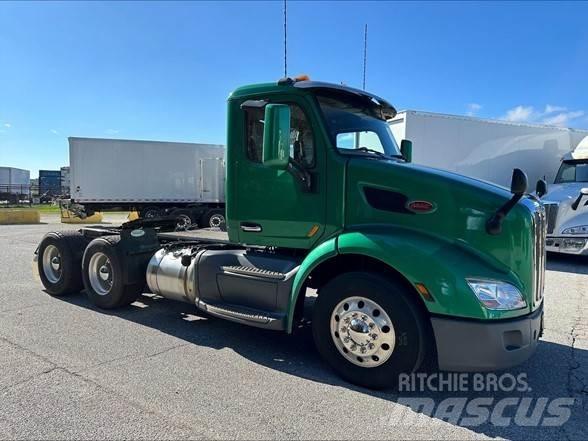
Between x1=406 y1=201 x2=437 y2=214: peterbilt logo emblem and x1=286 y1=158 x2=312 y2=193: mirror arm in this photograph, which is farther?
x1=286 y1=158 x2=312 y2=193: mirror arm

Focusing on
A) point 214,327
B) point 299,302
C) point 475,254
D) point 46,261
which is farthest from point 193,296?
point 46,261

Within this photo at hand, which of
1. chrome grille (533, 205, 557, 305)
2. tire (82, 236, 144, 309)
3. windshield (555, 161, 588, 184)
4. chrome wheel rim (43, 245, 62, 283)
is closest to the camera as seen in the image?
chrome grille (533, 205, 557, 305)

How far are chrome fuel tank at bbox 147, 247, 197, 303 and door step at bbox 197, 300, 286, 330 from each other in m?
0.49

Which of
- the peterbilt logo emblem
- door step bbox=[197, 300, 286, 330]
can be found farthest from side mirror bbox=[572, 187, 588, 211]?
door step bbox=[197, 300, 286, 330]

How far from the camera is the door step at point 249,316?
418 centimetres

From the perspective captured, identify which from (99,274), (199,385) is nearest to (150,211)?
(99,274)

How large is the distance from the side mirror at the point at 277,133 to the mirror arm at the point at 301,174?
0.24 m

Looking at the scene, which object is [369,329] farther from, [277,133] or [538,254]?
[277,133]

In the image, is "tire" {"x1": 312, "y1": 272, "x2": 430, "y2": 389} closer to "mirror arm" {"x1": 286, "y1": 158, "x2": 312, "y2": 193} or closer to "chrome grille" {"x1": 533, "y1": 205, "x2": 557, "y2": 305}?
"mirror arm" {"x1": 286, "y1": 158, "x2": 312, "y2": 193}

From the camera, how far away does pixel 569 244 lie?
9812 millimetres

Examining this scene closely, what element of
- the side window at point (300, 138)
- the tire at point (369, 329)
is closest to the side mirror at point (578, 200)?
the tire at point (369, 329)

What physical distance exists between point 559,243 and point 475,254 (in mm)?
7881

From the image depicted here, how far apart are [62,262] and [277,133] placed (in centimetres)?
472

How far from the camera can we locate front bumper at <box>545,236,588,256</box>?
9.70 meters
